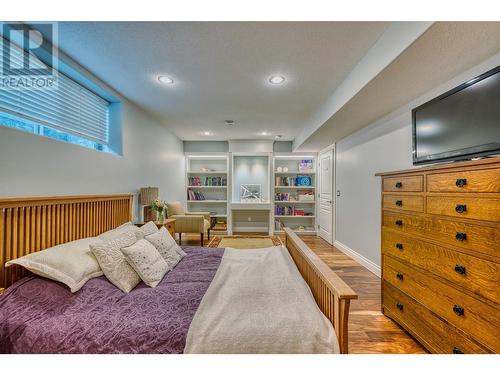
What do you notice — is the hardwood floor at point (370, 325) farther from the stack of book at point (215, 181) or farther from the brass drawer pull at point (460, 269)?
the stack of book at point (215, 181)

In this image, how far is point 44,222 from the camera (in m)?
1.65

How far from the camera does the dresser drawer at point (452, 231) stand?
1.13 m

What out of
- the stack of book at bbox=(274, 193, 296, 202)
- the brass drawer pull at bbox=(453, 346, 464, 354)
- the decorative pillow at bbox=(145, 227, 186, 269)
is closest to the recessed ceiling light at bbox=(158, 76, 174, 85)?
the decorative pillow at bbox=(145, 227, 186, 269)

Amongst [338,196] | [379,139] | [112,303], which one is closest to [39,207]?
[112,303]

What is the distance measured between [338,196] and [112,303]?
4.02 m

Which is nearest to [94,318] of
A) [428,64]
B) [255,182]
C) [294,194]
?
[428,64]

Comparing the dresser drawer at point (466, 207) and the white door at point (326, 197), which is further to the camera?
the white door at point (326, 197)

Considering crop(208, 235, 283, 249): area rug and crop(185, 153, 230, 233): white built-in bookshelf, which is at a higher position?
crop(185, 153, 230, 233): white built-in bookshelf

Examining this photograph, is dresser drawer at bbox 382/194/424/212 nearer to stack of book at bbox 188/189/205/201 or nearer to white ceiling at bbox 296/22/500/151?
white ceiling at bbox 296/22/500/151

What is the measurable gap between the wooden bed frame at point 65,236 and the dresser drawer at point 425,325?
821 millimetres

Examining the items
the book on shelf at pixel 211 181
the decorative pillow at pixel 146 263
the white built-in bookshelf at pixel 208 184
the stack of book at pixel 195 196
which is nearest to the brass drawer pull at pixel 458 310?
the decorative pillow at pixel 146 263

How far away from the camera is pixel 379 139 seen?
9.51 ft

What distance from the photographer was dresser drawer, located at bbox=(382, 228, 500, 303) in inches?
44.4

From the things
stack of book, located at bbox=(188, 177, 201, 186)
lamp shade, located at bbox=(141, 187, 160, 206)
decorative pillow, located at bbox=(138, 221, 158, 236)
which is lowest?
decorative pillow, located at bbox=(138, 221, 158, 236)
